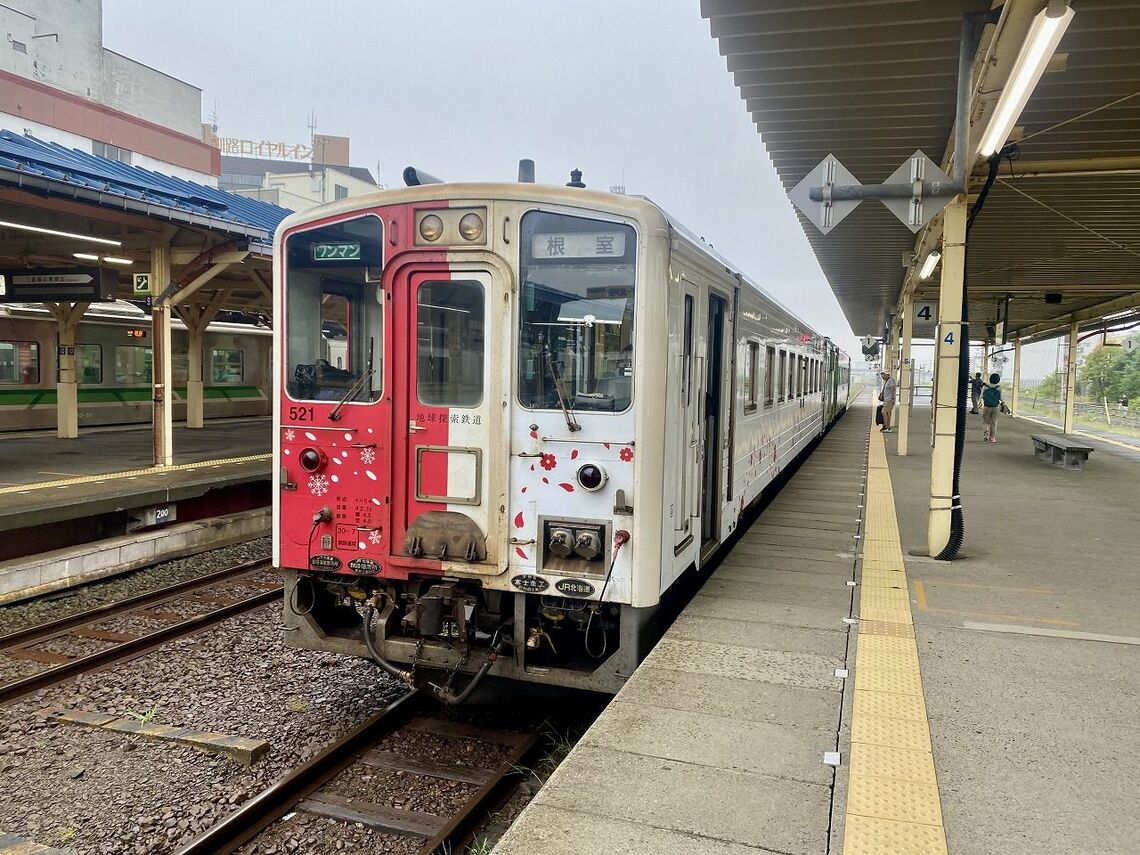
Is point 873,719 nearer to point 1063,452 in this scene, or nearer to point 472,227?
point 472,227

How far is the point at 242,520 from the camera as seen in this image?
10883 millimetres

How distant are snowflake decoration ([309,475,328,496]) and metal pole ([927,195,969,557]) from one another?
5.33 m

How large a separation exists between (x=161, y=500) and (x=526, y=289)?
7205 mm

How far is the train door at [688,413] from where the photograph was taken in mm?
4895

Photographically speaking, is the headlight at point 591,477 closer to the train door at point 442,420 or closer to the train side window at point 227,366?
the train door at point 442,420

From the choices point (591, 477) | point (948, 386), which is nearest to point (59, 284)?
point (591, 477)

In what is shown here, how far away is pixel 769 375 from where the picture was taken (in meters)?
9.07

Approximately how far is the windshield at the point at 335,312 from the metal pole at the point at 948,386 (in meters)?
5.19

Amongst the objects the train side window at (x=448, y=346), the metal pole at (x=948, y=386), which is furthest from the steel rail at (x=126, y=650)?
the metal pole at (x=948, y=386)

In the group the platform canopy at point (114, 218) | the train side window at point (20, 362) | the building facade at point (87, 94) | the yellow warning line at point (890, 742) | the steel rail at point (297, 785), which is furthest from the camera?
the building facade at point (87, 94)

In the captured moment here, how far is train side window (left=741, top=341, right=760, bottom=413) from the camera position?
7.28m

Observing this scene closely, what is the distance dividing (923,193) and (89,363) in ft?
57.6

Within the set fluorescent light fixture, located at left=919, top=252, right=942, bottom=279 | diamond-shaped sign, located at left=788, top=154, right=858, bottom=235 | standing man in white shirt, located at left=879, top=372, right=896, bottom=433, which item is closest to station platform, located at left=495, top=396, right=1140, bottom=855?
diamond-shaped sign, located at left=788, top=154, right=858, bottom=235

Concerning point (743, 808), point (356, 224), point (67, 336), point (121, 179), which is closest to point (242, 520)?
point (121, 179)
